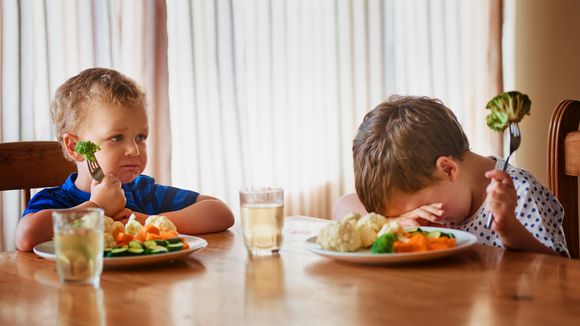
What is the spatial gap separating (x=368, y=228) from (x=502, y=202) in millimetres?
238

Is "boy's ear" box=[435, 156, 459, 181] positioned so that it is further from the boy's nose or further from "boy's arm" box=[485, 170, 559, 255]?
the boy's nose

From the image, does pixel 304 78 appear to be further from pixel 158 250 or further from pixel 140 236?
pixel 158 250

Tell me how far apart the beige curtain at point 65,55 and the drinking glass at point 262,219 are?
204 centimetres

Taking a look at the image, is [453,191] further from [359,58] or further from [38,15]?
[359,58]

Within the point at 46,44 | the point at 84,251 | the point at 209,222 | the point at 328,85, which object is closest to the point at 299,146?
the point at 328,85

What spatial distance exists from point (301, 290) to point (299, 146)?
3.00m

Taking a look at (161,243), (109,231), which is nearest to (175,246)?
(161,243)

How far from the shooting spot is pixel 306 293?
3.14ft

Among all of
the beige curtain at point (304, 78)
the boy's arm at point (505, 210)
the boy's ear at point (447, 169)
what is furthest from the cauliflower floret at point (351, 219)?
the beige curtain at point (304, 78)

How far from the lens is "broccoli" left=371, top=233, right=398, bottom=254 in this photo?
1135 millimetres

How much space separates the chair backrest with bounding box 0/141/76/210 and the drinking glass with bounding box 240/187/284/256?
0.79 metres

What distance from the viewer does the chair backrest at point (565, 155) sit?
1550mm

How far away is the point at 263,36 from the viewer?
3.82 m

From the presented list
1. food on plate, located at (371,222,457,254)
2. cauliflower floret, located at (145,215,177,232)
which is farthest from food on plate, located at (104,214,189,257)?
food on plate, located at (371,222,457,254)
